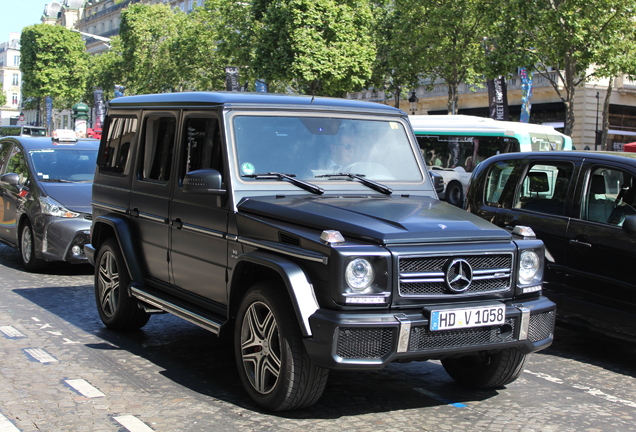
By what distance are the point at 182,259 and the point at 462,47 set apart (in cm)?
3703

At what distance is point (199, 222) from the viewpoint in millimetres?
6141

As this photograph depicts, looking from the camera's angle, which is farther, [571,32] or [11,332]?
[571,32]

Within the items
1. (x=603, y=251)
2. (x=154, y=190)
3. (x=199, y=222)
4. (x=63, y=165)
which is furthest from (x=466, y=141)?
(x=199, y=222)

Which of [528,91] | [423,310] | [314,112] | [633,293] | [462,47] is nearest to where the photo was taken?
[423,310]

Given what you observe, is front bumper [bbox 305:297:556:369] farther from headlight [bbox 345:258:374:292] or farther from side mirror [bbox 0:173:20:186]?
side mirror [bbox 0:173:20:186]

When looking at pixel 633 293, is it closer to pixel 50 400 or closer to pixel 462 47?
pixel 50 400

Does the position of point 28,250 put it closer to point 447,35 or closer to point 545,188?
point 545,188

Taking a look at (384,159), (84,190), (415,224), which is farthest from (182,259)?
(84,190)

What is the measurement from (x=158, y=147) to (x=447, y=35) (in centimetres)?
3627

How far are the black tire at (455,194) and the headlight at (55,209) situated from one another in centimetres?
2183

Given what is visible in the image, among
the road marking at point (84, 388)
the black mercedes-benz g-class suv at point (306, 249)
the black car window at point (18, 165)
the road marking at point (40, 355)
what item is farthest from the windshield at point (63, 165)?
the road marking at point (84, 388)

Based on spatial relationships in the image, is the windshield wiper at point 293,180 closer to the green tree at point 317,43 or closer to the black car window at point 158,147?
the black car window at point 158,147

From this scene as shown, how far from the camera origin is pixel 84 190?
11.5m

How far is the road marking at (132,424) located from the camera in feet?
16.0
